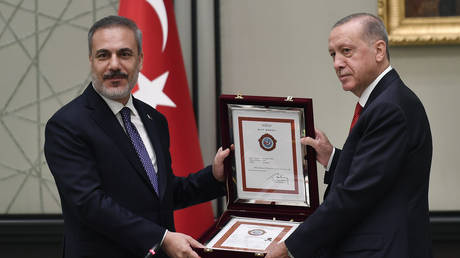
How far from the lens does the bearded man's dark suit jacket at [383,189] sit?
1.94 meters

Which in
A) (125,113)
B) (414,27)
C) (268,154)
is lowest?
(268,154)

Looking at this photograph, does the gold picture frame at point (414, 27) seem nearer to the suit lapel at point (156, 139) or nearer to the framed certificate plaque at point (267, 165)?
the framed certificate plaque at point (267, 165)

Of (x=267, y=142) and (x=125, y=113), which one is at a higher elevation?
(x=125, y=113)

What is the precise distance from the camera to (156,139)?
237 centimetres

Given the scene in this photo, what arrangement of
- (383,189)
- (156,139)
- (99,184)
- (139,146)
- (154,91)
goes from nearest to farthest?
1. (383,189)
2. (99,184)
3. (139,146)
4. (156,139)
5. (154,91)

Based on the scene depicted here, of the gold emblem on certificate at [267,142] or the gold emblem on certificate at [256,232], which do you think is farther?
the gold emblem on certificate at [267,142]

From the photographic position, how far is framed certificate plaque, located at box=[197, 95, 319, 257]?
240 centimetres

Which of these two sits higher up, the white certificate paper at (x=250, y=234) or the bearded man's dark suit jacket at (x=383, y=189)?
the bearded man's dark suit jacket at (x=383, y=189)

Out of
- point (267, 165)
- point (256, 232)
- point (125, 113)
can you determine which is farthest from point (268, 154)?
point (125, 113)

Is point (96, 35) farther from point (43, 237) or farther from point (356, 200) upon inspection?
point (43, 237)

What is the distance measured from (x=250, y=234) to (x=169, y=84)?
1199 millimetres

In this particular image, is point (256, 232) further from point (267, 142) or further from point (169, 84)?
point (169, 84)
